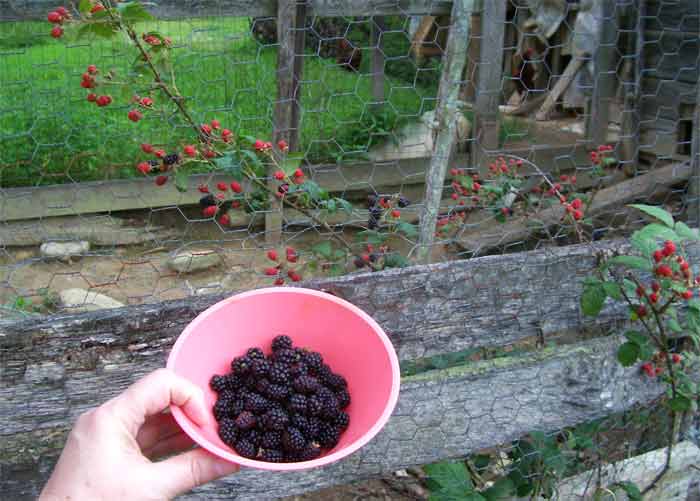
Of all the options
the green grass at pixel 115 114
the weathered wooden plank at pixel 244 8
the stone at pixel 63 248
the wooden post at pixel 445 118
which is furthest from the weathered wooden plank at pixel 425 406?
the stone at pixel 63 248

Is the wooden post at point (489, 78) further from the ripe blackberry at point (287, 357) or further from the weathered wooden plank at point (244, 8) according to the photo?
the ripe blackberry at point (287, 357)

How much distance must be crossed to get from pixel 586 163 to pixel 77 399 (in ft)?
12.8

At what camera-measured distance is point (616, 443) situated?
7.18 ft

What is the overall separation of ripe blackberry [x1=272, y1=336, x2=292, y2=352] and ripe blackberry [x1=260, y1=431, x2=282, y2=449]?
0.51 ft

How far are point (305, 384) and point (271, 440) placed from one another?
0.10 meters

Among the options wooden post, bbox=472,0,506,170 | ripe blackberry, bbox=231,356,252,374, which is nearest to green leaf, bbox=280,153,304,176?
ripe blackberry, bbox=231,356,252,374

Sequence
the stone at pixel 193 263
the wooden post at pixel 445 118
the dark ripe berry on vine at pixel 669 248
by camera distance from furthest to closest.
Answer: the stone at pixel 193 263 < the wooden post at pixel 445 118 < the dark ripe berry on vine at pixel 669 248

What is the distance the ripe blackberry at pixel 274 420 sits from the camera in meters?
1.07

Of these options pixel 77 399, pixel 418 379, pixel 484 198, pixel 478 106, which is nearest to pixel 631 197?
pixel 478 106

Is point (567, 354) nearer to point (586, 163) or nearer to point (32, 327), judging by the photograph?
point (32, 327)

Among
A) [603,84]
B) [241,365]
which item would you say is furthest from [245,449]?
[603,84]

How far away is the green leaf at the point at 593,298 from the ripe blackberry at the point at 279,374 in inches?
27.0

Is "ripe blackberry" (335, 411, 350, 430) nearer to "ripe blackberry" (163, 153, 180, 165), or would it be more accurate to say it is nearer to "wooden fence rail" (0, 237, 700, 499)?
"wooden fence rail" (0, 237, 700, 499)

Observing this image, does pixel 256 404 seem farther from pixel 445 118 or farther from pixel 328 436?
pixel 445 118
